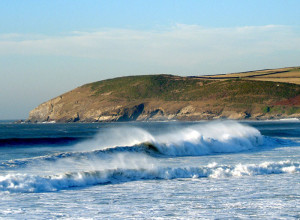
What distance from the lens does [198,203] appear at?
1261cm

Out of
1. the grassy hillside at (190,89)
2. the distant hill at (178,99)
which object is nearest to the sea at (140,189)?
the distant hill at (178,99)

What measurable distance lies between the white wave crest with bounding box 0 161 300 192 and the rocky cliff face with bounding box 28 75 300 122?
365 feet

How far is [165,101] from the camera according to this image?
153 m

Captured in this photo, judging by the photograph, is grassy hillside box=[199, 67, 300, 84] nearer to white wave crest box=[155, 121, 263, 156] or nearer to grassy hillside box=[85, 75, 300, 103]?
grassy hillside box=[85, 75, 300, 103]

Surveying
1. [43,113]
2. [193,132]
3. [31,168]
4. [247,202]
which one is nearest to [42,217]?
[247,202]

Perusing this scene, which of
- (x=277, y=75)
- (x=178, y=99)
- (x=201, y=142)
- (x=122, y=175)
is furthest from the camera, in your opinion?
(x=277, y=75)

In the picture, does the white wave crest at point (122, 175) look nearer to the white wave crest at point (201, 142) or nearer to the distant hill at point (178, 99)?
the white wave crest at point (201, 142)

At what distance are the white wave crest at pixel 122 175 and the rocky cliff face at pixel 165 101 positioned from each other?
4382 inches

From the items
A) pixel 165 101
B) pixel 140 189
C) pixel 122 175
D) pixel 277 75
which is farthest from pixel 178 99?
pixel 140 189

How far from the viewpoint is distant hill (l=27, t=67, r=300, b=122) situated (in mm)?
135125

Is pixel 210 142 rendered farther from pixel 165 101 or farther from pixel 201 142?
pixel 165 101

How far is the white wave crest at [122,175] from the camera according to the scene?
14.7 m

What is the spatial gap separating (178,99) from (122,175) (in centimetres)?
13692

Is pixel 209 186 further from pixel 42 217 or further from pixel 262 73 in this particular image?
pixel 262 73
